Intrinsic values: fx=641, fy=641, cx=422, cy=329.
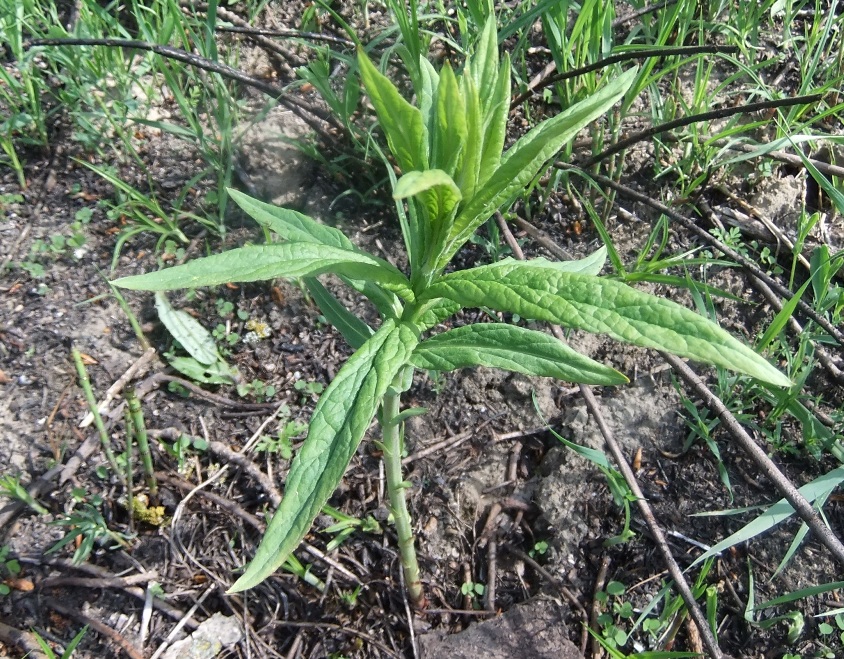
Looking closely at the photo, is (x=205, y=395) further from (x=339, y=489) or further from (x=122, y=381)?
(x=339, y=489)

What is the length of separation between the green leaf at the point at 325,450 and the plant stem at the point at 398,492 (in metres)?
0.22

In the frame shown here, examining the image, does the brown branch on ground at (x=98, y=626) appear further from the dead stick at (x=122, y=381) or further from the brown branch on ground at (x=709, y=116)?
the brown branch on ground at (x=709, y=116)

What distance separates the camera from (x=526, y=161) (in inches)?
44.0

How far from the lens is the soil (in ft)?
6.30

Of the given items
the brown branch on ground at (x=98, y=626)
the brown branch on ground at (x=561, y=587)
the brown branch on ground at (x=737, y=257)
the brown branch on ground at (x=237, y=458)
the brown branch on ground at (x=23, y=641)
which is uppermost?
the brown branch on ground at (x=737, y=257)

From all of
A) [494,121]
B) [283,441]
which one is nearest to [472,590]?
[283,441]

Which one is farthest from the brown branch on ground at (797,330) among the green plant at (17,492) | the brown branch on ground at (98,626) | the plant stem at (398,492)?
the green plant at (17,492)

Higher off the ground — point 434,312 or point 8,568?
point 434,312

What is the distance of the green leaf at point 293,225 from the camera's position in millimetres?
1410

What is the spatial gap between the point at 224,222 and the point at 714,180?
1.99m

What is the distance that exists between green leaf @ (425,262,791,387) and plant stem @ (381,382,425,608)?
14.7 inches

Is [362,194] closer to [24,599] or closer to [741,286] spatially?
[741,286]

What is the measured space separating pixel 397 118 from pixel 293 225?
0.46 meters

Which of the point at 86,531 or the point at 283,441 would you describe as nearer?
the point at 86,531
